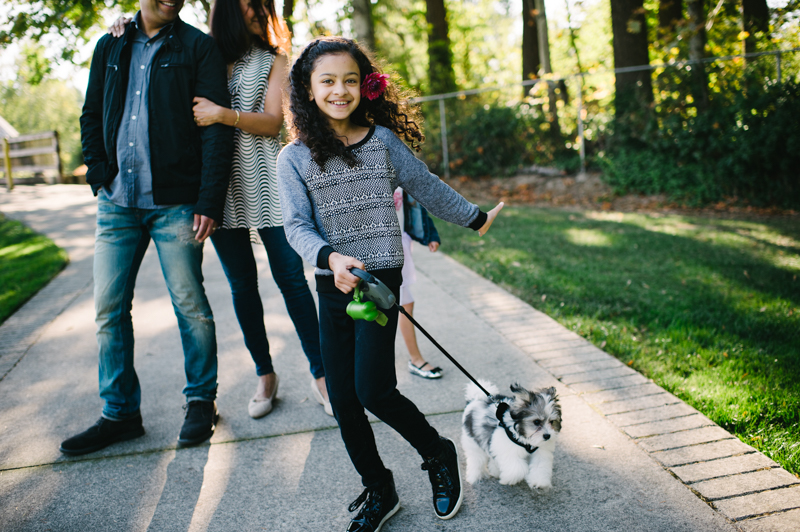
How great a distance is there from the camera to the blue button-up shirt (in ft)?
8.86

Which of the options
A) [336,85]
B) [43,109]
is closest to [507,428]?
[336,85]

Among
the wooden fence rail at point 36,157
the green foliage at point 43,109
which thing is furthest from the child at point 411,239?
the green foliage at point 43,109

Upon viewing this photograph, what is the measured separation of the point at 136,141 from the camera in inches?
107

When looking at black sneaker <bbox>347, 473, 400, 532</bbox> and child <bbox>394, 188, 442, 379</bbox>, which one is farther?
child <bbox>394, 188, 442, 379</bbox>

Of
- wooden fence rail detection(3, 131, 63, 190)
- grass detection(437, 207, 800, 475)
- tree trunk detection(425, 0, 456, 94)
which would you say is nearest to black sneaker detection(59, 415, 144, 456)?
grass detection(437, 207, 800, 475)

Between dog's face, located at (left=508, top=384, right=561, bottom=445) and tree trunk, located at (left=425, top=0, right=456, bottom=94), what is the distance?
13.4 metres

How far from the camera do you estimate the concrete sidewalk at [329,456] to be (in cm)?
224

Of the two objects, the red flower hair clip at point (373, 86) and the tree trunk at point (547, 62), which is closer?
the red flower hair clip at point (373, 86)

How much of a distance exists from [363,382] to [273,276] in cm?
109

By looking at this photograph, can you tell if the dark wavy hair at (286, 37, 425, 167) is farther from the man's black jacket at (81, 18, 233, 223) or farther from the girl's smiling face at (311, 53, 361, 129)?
the man's black jacket at (81, 18, 233, 223)

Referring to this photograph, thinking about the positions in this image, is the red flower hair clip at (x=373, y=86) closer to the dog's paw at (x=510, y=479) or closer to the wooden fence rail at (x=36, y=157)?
the dog's paw at (x=510, y=479)

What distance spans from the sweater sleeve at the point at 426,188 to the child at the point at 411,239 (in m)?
0.93

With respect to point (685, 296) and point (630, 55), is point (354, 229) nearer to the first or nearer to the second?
point (685, 296)

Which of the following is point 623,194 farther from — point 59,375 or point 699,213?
point 59,375
